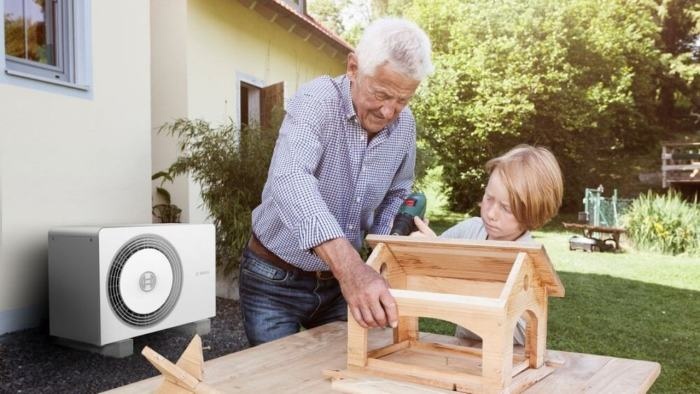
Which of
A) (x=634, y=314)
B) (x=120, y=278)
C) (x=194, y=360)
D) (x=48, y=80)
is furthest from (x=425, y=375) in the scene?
(x=634, y=314)

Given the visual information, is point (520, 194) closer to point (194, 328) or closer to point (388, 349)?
point (388, 349)

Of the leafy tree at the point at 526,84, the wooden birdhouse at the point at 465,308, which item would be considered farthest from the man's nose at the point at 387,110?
the leafy tree at the point at 526,84

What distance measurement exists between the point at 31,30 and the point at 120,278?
228 centimetres

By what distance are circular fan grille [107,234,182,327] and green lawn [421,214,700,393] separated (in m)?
2.33

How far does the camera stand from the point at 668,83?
2234cm

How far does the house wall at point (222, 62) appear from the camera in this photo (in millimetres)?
7426

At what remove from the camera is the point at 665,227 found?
1195 cm

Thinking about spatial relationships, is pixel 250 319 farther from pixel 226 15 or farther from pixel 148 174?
pixel 226 15

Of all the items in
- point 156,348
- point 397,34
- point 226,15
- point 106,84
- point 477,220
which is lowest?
point 156,348

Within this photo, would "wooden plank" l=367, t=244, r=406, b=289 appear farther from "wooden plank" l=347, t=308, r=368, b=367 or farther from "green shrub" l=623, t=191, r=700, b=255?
"green shrub" l=623, t=191, r=700, b=255

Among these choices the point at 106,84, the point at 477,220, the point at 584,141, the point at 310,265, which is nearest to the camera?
the point at 310,265

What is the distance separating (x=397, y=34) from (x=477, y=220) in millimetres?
874

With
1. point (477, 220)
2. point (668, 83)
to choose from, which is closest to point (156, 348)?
point (477, 220)

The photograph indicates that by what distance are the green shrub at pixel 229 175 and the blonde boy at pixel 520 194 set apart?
441cm
